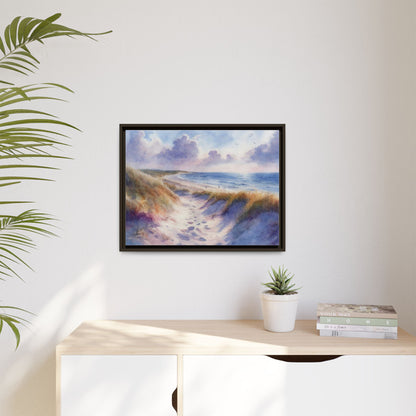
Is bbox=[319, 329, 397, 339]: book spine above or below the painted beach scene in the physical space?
below

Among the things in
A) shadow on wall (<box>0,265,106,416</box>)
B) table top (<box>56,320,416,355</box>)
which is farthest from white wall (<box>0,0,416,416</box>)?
table top (<box>56,320,416,355</box>)

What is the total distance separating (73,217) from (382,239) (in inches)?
55.7

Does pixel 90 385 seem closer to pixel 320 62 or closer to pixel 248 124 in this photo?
pixel 248 124

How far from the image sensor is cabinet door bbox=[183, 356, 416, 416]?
1456mm

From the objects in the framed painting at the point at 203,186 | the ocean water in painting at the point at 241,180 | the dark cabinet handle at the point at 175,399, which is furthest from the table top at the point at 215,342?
the ocean water in painting at the point at 241,180

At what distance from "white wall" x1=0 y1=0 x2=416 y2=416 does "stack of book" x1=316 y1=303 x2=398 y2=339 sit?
0.28 meters

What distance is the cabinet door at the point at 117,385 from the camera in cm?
144

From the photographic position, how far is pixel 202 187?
1890 millimetres

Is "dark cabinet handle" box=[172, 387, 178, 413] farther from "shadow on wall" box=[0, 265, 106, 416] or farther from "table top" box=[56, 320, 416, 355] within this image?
"shadow on wall" box=[0, 265, 106, 416]

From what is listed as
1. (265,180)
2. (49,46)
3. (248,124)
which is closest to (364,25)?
(248,124)

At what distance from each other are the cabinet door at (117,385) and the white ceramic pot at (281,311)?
0.43m

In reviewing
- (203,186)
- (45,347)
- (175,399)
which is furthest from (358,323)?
(45,347)

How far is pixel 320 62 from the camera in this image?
1.89 metres

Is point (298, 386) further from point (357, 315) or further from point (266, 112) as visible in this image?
point (266, 112)
